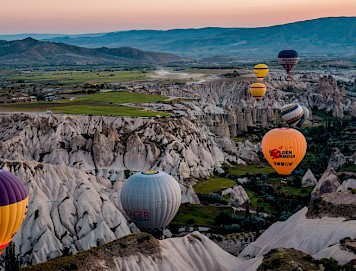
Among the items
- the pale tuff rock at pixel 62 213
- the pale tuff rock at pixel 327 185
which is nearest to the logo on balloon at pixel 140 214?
the pale tuff rock at pixel 62 213

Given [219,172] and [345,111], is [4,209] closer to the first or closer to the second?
[219,172]

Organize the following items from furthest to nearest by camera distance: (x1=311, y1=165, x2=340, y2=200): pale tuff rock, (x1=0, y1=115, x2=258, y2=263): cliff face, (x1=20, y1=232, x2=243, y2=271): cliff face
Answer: (x1=311, y1=165, x2=340, y2=200): pale tuff rock, (x1=0, y1=115, x2=258, y2=263): cliff face, (x1=20, y1=232, x2=243, y2=271): cliff face

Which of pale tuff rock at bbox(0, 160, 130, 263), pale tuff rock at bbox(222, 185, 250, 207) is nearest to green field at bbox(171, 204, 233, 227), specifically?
pale tuff rock at bbox(222, 185, 250, 207)

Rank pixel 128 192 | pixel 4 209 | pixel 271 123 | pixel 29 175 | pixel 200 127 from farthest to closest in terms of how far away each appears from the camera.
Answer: pixel 271 123, pixel 200 127, pixel 29 175, pixel 128 192, pixel 4 209

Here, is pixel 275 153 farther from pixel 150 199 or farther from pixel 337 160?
pixel 337 160

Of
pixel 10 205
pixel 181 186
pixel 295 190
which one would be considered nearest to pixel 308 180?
pixel 295 190

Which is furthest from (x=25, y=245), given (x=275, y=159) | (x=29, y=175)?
(x=275, y=159)

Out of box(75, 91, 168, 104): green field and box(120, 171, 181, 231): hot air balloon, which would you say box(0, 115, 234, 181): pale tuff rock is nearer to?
box(75, 91, 168, 104): green field
